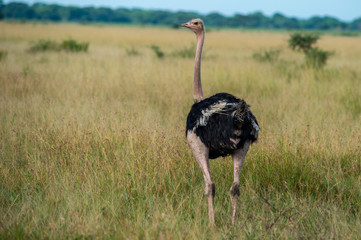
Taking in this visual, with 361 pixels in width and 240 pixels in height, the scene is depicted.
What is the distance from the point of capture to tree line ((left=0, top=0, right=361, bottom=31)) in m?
117

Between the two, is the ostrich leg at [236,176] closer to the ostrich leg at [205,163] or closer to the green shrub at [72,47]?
the ostrich leg at [205,163]

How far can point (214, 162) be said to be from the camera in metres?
4.20

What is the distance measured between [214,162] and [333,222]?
1488 mm

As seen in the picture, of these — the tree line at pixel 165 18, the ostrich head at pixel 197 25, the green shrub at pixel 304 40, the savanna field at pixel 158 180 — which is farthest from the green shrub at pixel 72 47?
the tree line at pixel 165 18

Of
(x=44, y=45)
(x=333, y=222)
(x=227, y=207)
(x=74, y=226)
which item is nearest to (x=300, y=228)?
(x=333, y=222)

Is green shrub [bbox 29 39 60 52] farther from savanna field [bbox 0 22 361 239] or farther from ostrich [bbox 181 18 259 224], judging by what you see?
ostrich [bbox 181 18 259 224]

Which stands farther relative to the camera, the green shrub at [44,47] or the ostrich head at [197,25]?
the green shrub at [44,47]

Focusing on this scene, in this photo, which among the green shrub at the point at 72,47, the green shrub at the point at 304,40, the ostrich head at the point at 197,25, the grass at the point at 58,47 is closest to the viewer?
the ostrich head at the point at 197,25

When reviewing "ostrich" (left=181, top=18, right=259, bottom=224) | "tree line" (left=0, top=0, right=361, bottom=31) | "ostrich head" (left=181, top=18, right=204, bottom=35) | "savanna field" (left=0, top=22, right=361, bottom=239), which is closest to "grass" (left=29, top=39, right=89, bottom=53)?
"savanna field" (left=0, top=22, right=361, bottom=239)

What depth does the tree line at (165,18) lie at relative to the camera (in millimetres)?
117250

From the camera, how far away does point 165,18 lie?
132250 mm

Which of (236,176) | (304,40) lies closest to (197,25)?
(236,176)

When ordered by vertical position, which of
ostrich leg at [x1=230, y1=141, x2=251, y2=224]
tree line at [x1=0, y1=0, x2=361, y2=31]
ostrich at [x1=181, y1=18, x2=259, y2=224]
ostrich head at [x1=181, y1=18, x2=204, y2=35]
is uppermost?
tree line at [x1=0, y1=0, x2=361, y2=31]

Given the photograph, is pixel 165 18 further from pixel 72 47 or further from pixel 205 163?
pixel 205 163
